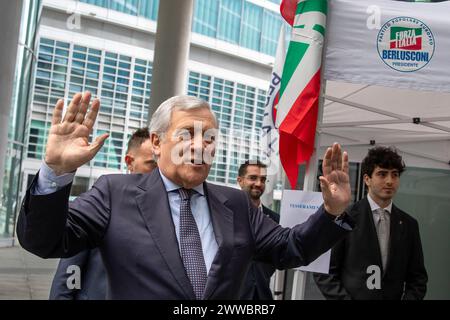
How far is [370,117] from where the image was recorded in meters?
5.80

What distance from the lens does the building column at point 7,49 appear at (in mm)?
9664

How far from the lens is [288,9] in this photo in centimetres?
393

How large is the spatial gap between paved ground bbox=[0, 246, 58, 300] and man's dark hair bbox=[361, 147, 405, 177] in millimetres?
6816

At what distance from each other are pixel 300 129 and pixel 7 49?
7.56 m

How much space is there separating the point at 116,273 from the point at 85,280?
1322 millimetres

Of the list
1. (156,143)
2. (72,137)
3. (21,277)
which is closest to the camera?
(72,137)

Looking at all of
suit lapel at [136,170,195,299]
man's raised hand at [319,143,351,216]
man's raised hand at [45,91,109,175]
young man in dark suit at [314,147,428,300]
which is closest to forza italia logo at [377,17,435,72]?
young man in dark suit at [314,147,428,300]

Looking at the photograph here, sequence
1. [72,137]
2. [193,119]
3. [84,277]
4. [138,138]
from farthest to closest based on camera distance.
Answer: [138,138], [84,277], [193,119], [72,137]

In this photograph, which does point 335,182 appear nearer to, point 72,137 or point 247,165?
point 72,137

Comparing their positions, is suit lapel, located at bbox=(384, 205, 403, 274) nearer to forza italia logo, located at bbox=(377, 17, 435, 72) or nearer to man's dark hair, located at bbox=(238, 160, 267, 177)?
forza italia logo, located at bbox=(377, 17, 435, 72)

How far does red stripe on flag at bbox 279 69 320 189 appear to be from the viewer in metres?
3.73

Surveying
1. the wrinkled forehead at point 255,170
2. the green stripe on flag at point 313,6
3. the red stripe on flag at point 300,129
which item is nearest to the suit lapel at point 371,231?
the red stripe on flag at point 300,129

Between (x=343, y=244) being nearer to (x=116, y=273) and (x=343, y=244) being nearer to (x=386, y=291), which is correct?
(x=386, y=291)

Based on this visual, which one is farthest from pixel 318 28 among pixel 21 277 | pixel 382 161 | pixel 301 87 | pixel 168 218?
pixel 21 277
